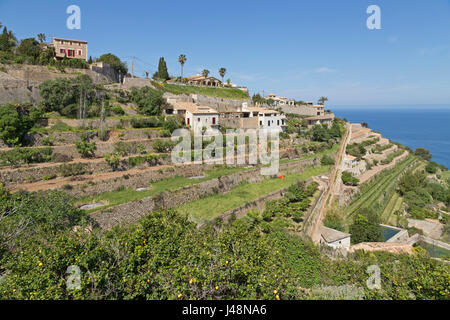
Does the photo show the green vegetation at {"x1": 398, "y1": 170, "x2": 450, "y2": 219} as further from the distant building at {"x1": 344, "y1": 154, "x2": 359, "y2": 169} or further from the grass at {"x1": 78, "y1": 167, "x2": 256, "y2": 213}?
the grass at {"x1": 78, "y1": 167, "x2": 256, "y2": 213}

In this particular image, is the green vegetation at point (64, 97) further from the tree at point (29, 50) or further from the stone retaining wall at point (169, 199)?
the stone retaining wall at point (169, 199)

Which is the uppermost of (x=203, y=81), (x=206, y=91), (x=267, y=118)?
(x=203, y=81)

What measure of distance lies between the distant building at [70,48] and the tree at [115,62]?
424 centimetres

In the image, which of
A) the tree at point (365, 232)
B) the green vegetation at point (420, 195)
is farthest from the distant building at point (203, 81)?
the tree at point (365, 232)

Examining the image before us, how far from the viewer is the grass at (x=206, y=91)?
43.9 metres

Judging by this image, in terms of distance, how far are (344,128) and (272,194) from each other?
41221 mm

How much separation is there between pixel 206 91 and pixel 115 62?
17176mm

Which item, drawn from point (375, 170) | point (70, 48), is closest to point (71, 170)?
point (70, 48)

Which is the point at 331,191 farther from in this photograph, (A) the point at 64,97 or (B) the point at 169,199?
(A) the point at 64,97

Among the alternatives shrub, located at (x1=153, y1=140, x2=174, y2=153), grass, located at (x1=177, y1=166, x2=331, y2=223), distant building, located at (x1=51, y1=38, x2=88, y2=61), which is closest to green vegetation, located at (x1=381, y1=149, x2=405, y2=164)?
grass, located at (x1=177, y1=166, x2=331, y2=223)

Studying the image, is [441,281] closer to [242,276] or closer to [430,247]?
[242,276]

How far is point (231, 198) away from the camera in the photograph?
2298cm

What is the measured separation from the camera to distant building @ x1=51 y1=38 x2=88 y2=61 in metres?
37.4
